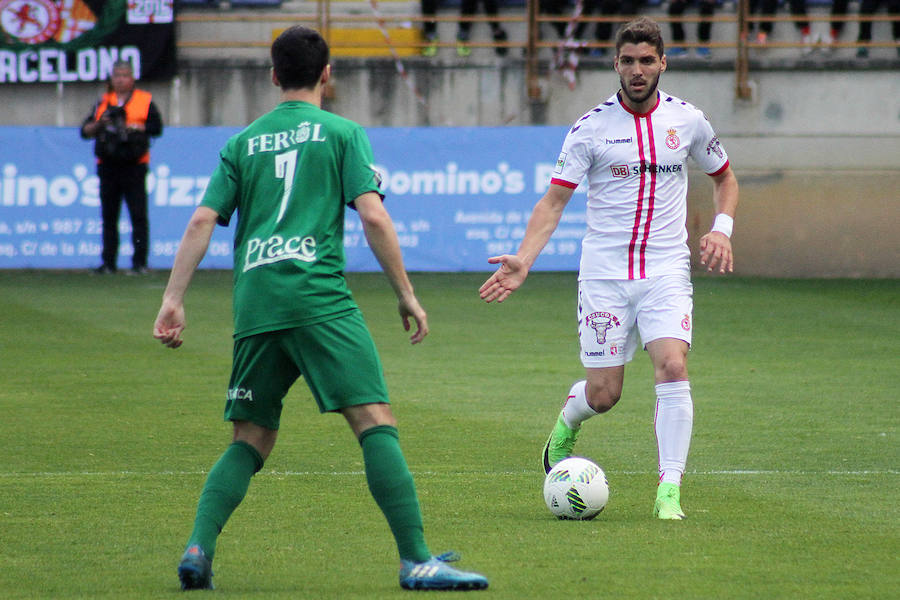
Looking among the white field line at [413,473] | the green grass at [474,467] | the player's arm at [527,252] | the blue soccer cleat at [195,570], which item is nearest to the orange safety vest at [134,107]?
the green grass at [474,467]

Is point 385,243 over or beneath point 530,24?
beneath

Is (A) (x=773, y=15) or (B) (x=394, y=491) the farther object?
(A) (x=773, y=15)

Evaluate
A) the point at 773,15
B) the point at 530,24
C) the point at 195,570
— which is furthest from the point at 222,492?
the point at 773,15

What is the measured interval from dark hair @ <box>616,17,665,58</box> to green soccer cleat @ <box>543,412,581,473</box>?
68.8 inches

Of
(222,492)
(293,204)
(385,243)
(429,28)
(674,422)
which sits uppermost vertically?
(429,28)

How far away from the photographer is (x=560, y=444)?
6719 millimetres

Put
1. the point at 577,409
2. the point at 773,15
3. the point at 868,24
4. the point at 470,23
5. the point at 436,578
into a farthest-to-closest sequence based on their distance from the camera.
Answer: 1. the point at 470,23
2. the point at 773,15
3. the point at 868,24
4. the point at 577,409
5. the point at 436,578

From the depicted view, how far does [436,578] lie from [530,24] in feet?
54.4

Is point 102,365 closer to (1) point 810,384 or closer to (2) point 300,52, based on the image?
(1) point 810,384

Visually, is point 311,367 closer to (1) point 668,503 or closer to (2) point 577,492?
(2) point 577,492

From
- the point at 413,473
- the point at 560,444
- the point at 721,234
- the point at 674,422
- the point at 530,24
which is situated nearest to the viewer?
the point at 674,422

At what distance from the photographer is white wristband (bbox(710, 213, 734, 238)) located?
6246 mm

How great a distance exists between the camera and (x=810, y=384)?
1009 cm

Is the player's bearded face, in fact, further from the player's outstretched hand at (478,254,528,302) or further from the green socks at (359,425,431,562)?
the green socks at (359,425,431,562)
